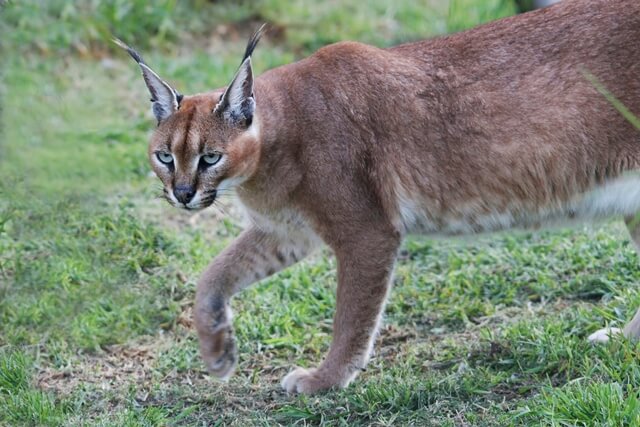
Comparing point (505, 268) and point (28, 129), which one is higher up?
point (28, 129)

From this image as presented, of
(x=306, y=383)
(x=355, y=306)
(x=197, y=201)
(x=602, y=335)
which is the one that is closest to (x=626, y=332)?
(x=602, y=335)

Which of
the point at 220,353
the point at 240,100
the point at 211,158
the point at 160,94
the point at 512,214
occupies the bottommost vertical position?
the point at 220,353

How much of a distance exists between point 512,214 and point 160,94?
70.8 inches

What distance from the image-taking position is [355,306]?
5184 millimetres

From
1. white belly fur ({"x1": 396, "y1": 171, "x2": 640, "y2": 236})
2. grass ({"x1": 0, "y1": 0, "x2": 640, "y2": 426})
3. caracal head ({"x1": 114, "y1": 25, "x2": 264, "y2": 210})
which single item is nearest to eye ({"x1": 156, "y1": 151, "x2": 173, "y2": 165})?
caracal head ({"x1": 114, "y1": 25, "x2": 264, "y2": 210})

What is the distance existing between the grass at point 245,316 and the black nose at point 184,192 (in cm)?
97

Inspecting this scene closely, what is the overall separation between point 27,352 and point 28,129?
3024mm

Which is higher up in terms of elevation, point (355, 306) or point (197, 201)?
point (197, 201)

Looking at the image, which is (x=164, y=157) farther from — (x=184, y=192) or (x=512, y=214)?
(x=512, y=214)

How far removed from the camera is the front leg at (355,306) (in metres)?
5.15

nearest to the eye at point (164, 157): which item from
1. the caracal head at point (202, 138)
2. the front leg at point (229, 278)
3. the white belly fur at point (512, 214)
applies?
the caracal head at point (202, 138)

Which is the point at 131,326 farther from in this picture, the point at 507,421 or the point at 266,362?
the point at 507,421

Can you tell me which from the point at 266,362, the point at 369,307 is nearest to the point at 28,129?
the point at 266,362

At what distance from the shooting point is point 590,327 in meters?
5.34
